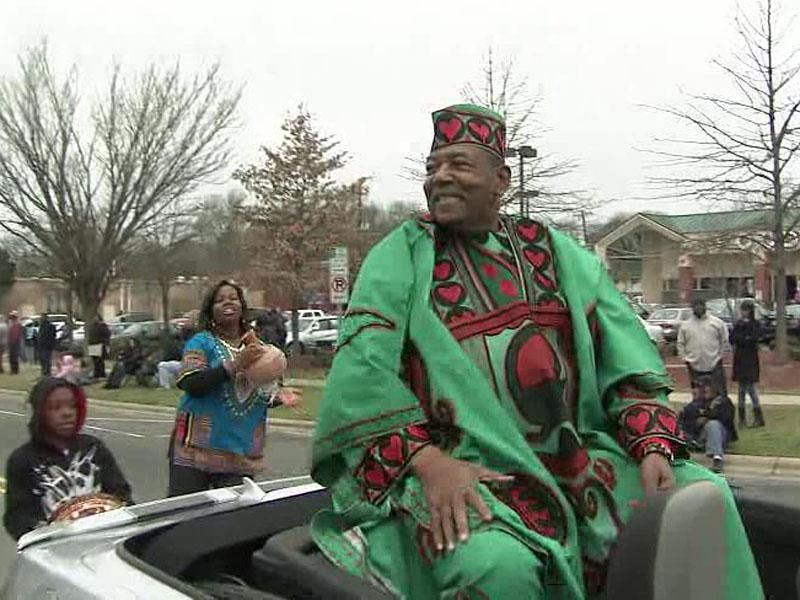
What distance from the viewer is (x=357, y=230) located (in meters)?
29.4

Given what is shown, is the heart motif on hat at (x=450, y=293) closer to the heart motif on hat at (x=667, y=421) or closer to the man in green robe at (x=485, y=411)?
the man in green robe at (x=485, y=411)

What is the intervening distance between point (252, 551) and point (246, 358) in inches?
75.0

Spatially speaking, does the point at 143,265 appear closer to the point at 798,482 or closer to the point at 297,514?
the point at 798,482

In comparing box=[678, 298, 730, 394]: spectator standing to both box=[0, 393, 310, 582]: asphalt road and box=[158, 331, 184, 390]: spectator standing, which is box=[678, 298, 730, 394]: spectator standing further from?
box=[158, 331, 184, 390]: spectator standing

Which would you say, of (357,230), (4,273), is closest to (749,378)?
(357,230)

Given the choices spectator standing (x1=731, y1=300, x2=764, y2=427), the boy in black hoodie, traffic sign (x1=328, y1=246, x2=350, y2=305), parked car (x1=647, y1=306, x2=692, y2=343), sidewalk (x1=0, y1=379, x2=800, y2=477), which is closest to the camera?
the boy in black hoodie

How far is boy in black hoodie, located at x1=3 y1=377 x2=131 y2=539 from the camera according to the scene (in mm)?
3875

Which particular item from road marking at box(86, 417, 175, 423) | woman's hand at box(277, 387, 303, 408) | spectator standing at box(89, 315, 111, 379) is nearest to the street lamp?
road marking at box(86, 417, 175, 423)

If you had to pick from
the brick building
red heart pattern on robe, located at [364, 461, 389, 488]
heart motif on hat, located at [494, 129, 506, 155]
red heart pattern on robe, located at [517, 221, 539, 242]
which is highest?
the brick building

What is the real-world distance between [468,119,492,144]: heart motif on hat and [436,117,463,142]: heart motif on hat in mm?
28

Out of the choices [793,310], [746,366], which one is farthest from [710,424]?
[793,310]

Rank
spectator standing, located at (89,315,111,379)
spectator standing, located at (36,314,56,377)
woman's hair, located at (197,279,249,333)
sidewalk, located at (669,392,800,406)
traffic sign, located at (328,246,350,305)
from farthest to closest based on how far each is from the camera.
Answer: spectator standing, located at (36,314,56,377) < spectator standing, located at (89,315,111,379) < traffic sign, located at (328,246,350,305) < sidewalk, located at (669,392,800,406) < woman's hair, located at (197,279,249,333)

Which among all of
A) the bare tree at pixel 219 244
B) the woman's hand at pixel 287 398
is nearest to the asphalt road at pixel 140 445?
Result: the woman's hand at pixel 287 398

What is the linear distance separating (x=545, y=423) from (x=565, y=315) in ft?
0.92
